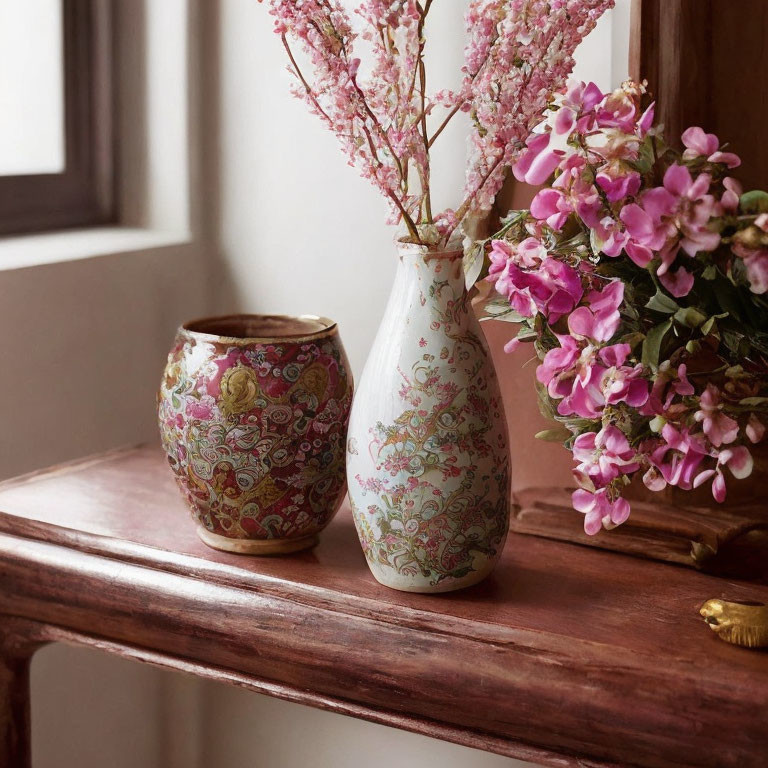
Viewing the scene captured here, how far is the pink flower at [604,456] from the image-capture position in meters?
0.70

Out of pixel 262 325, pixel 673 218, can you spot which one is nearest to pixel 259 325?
pixel 262 325

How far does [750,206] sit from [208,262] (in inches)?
35.1

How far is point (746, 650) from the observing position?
31.0 inches

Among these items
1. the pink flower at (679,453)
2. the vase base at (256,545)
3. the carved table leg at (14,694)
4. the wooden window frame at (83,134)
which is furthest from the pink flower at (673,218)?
the wooden window frame at (83,134)

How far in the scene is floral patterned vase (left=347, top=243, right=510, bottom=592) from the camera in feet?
2.76

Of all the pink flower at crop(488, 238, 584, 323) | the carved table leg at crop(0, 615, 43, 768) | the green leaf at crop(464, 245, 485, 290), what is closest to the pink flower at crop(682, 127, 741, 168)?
the pink flower at crop(488, 238, 584, 323)

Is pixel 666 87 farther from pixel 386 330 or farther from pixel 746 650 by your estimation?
pixel 746 650

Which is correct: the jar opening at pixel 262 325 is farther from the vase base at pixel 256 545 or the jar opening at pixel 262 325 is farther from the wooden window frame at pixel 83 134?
the wooden window frame at pixel 83 134

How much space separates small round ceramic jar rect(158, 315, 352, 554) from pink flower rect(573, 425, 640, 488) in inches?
11.4

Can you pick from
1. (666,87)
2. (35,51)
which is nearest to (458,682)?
(666,87)

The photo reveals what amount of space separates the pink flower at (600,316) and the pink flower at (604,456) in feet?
0.20

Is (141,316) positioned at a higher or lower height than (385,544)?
higher

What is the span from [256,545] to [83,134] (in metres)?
0.73

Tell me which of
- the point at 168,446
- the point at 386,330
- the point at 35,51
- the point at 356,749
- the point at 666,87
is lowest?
the point at 356,749
